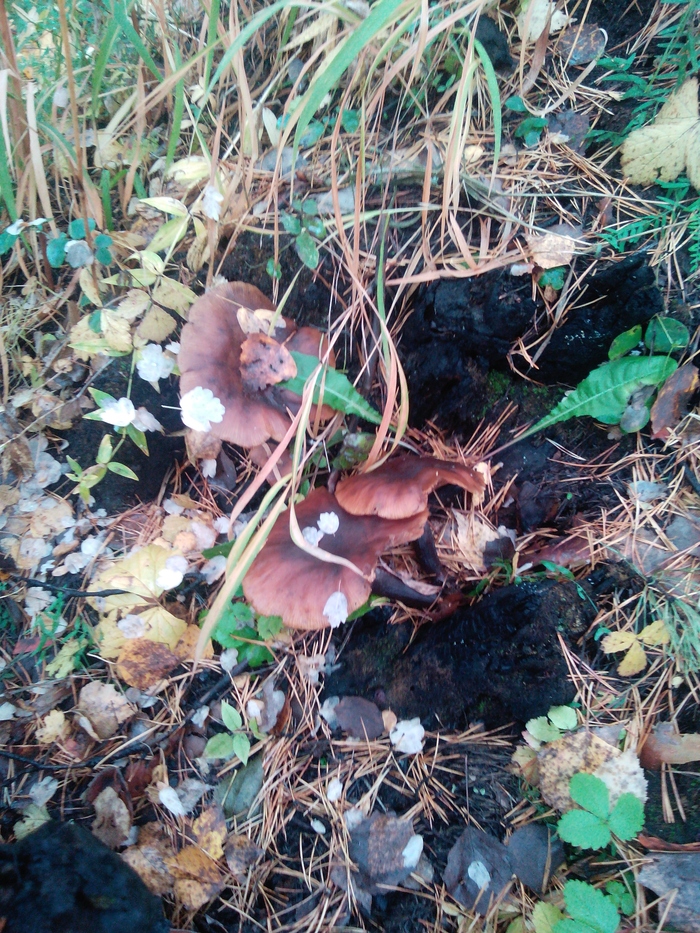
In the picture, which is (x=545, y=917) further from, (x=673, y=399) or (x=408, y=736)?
(x=673, y=399)

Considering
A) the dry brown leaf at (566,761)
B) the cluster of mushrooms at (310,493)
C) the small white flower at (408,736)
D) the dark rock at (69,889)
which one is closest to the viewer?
the dark rock at (69,889)

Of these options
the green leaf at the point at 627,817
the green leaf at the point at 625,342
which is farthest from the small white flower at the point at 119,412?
the green leaf at the point at 627,817

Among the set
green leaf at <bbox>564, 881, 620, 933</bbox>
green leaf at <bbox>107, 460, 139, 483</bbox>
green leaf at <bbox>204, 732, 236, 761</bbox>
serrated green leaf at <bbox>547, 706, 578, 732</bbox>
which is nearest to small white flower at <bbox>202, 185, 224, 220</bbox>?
green leaf at <bbox>107, 460, 139, 483</bbox>

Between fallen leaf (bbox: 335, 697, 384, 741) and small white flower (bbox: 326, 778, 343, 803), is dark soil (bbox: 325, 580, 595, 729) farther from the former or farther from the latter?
small white flower (bbox: 326, 778, 343, 803)

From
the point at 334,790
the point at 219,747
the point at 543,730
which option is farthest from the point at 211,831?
the point at 543,730

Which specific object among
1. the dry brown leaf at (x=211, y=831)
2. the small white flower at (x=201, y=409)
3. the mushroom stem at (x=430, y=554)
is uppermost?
the small white flower at (x=201, y=409)

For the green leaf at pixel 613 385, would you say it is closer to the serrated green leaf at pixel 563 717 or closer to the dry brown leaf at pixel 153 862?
the serrated green leaf at pixel 563 717

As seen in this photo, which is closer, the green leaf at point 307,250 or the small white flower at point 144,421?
the green leaf at point 307,250
